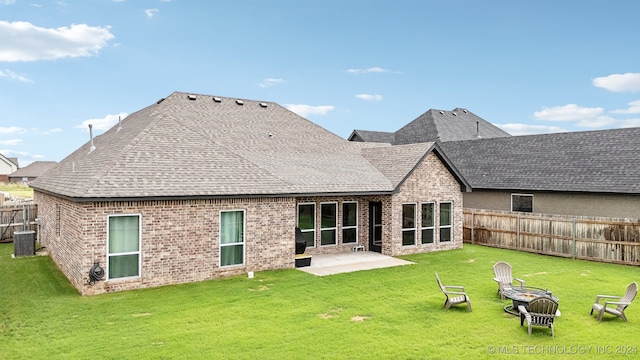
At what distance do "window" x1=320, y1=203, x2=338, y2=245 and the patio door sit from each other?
175 centimetres

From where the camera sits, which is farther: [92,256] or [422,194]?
[422,194]

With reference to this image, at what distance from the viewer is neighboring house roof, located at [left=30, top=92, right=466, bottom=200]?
1330 cm

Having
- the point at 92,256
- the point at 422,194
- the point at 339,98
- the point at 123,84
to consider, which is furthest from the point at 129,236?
the point at 339,98

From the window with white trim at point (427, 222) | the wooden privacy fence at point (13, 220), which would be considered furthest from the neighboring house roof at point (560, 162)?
the wooden privacy fence at point (13, 220)

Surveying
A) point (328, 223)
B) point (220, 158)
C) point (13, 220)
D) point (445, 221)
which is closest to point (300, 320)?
point (220, 158)

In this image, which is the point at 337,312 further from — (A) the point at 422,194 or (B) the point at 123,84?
(B) the point at 123,84

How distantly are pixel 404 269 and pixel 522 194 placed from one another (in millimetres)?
11169

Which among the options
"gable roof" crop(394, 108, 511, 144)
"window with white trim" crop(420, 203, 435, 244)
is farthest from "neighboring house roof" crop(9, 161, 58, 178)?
"window with white trim" crop(420, 203, 435, 244)

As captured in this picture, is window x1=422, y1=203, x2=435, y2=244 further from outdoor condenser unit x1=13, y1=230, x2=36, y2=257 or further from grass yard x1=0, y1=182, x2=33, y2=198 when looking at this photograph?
grass yard x1=0, y1=182, x2=33, y2=198

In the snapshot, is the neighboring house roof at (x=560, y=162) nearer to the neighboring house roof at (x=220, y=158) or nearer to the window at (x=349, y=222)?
→ the neighboring house roof at (x=220, y=158)

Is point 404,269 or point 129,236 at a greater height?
point 129,236

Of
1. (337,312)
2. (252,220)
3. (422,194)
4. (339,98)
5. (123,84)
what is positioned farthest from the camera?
(339,98)

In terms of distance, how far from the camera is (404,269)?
15.5 meters

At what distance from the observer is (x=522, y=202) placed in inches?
914
